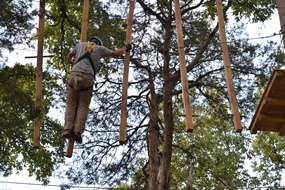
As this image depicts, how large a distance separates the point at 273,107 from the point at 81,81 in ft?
8.22

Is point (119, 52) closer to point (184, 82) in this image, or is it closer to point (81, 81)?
point (81, 81)

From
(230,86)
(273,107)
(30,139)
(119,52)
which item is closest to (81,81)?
(119,52)

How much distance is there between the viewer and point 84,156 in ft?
38.0

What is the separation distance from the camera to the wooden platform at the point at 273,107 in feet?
18.7

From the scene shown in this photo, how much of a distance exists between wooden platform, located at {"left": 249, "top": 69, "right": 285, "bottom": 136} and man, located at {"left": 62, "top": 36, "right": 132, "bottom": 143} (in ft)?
6.35

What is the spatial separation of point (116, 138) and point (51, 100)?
1.76 metres

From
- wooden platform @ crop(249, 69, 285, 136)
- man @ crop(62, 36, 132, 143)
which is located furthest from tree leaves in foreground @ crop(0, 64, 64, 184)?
wooden platform @ crop(249, 69, 285, 136)

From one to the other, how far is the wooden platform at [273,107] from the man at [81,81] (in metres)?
1.93

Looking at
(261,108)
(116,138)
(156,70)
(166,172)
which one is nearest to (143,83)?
(156,70)

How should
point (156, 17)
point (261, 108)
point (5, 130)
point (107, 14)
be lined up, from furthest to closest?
point (156, 17) < point (107, 14) < point (5, 130) < point (261, 108)

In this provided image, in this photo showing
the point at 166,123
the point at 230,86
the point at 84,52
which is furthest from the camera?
the point at 166,123

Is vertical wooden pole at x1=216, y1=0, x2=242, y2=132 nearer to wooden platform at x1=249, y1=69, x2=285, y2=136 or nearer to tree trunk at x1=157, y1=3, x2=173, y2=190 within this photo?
wooden platform at x1=249, y1=69, x2=285, y2=136

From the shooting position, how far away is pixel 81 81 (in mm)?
6629

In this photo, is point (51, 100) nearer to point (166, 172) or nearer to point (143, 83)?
point (143, 83)
